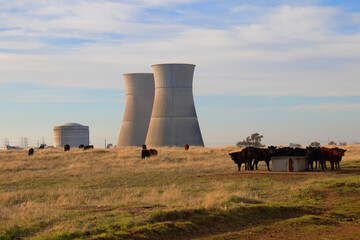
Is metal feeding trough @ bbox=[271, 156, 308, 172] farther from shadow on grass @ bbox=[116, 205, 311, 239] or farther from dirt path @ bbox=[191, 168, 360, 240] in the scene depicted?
shadow on grass @ bbox=[116, 205, 311, 239]

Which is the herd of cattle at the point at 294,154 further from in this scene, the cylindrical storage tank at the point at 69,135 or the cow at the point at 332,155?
the cylindrical storage tank at the point at 69,135

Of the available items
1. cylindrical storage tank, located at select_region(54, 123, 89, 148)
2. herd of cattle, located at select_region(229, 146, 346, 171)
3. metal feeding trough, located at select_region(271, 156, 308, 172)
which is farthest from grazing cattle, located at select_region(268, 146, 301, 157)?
cylindrical storage tank, located at select_region(54, 123, 89, 148)

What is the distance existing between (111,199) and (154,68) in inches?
1787

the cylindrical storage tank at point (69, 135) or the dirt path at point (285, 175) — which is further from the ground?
the cylindrical storage tank at point (69, 135)

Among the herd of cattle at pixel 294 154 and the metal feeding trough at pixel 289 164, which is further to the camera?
the herd of cattle at pixel 294 154

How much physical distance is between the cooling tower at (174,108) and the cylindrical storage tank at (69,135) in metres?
37.2

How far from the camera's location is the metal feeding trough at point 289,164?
2281 centimetres

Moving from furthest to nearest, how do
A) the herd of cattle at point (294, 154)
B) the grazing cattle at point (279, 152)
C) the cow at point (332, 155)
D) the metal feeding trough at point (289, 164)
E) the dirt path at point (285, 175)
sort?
the grazing cattle at point (279, 152) → the herd of cattle at point (294, 154) → the cow at point (332, 155) → the metal feeding trough at point (289, 164) → the dirt path at point (285, 175)

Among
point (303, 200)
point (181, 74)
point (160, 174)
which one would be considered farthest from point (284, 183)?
point (181, 74)

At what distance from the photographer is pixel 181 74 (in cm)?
5822

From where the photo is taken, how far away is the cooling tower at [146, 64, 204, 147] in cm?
5847

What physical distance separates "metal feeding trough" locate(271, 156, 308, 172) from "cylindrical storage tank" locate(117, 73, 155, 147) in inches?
1814

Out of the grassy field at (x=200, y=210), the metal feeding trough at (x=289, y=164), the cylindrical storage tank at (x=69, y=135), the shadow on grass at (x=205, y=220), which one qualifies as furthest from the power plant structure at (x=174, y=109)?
the shadow on grass at (x=205, y=220)

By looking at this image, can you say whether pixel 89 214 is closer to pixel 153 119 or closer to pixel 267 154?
pixel 267 154
